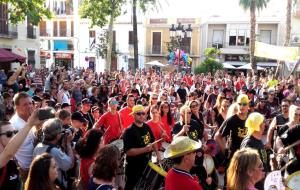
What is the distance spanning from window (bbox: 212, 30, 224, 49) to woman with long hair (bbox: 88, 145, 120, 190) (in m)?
40.3

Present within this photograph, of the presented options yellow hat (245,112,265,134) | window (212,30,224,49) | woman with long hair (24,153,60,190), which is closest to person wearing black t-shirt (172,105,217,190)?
yellow hat (245,112,265,134)

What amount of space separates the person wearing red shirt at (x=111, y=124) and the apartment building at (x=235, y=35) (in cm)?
3381

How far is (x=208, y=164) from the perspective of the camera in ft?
17.4

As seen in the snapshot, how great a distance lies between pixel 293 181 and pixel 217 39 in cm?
3956

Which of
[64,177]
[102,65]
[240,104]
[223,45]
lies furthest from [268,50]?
[102,65]

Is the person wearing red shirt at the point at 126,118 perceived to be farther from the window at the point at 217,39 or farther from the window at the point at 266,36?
the window at the point at 217,39

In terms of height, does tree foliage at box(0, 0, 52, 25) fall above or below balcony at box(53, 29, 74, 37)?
below

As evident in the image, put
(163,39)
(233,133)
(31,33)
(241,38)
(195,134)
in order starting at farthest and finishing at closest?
(163,39) → (241,38) → (31,33) → (195,134) → (233,133)

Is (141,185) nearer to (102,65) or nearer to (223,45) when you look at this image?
(223,45)

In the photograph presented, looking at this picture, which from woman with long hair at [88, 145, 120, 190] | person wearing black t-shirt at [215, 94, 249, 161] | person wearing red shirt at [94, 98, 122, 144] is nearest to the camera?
woman with long hair at [88, 145, 120, 190]

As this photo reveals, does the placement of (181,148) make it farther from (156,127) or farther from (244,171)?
(156,127)

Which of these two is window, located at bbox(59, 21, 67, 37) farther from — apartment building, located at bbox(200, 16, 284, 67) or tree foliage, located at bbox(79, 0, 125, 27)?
tree foliage, located at bbox(79, 0, 125, 27)

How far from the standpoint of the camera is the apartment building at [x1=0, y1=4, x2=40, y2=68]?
27344 mm

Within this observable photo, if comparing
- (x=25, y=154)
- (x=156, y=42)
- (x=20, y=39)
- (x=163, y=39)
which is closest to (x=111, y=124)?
(x=25, y=154)
